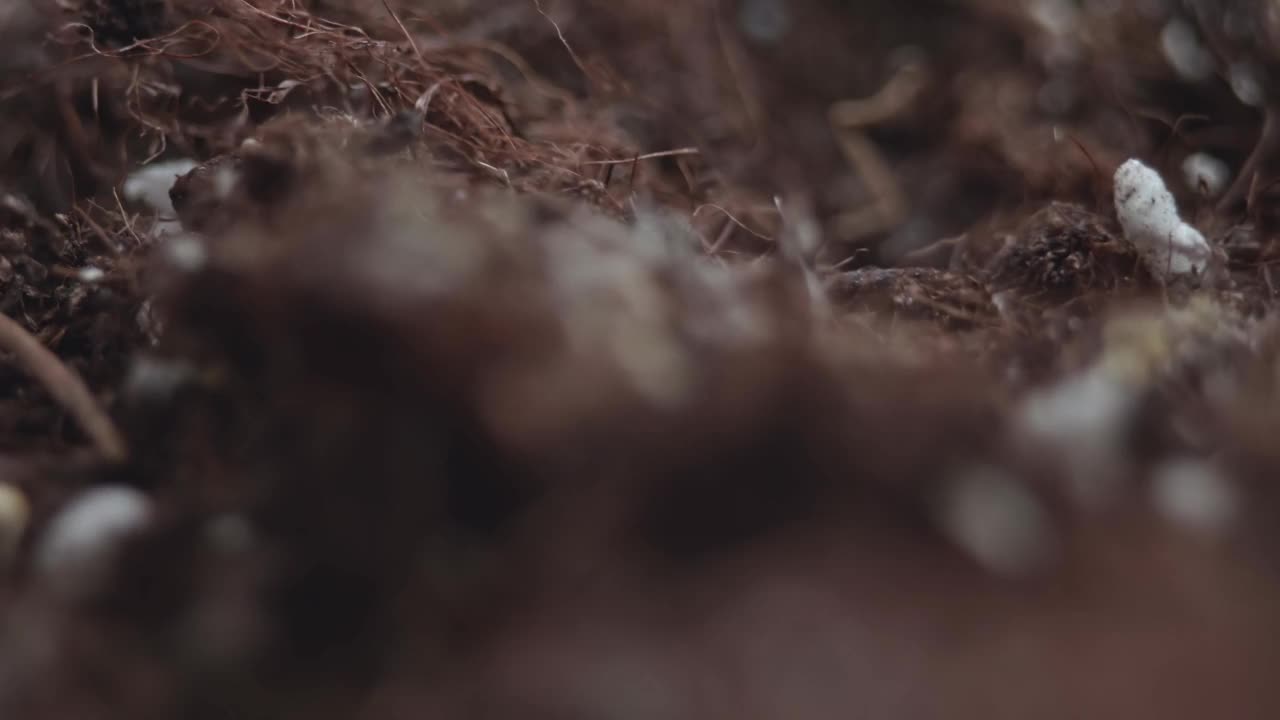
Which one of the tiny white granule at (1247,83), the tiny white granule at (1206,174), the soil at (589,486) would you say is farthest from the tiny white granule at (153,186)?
the tiny white granule at (1247,83)

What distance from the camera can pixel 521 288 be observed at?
27 centimetres

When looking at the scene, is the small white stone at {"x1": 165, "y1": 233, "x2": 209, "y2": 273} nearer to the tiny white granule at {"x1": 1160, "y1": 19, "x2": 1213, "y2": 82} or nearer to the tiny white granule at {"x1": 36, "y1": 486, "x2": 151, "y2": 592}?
the tiny white granule at {"x1": 36, "y1": 486, "x2": 151, "y2": 592}

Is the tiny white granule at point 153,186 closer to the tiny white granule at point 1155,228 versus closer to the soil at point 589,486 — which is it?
the soil at point 589,486

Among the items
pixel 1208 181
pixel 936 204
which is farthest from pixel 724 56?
pixel 1208 181

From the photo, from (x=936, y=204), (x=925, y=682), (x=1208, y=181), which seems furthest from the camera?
Answer: (x=936, y=204)

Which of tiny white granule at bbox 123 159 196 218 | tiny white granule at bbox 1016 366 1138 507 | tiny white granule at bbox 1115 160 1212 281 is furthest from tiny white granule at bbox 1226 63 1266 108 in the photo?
tiny white granule at bbox 123 159 196 218

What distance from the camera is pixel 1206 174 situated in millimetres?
607

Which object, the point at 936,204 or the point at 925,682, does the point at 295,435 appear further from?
the point at 936,204

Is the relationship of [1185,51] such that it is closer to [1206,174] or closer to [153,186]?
[1206,174]

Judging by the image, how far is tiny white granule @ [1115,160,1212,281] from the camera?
1.51 feet

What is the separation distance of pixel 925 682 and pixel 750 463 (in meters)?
0.06

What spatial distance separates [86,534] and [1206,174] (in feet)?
1.90

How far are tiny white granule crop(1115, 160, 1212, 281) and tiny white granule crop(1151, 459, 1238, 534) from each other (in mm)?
210

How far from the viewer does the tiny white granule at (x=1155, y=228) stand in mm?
460
